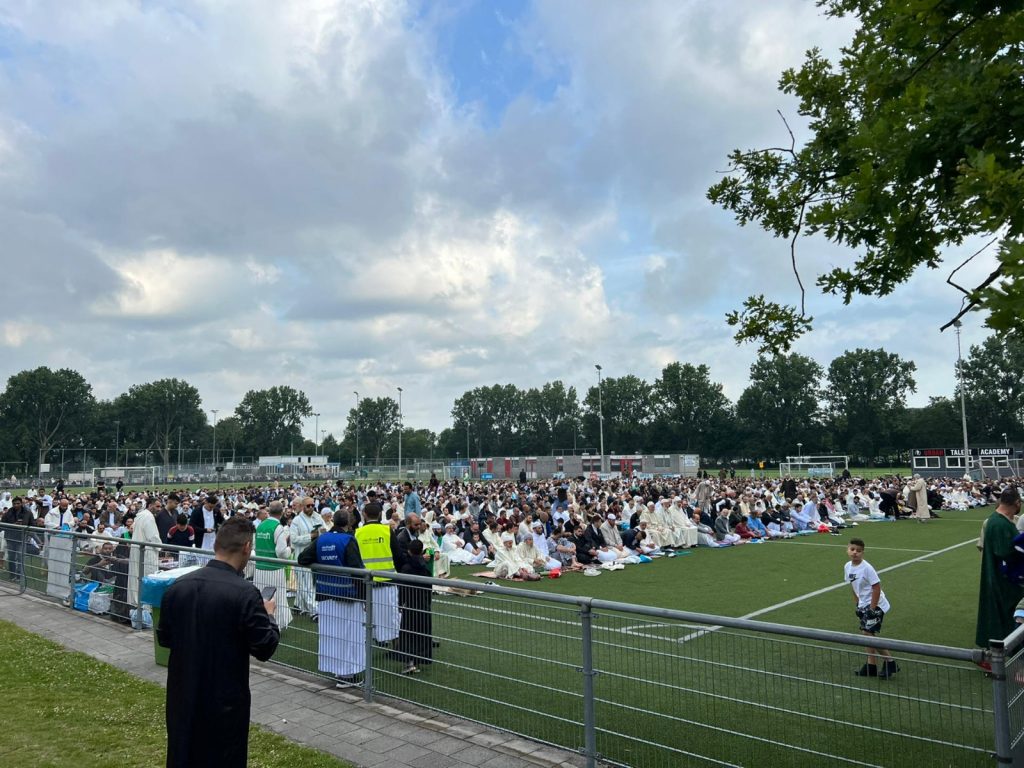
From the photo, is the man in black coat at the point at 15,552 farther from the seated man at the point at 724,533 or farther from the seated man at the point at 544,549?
the seated man at the point at 724,533

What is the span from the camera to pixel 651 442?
113 metres

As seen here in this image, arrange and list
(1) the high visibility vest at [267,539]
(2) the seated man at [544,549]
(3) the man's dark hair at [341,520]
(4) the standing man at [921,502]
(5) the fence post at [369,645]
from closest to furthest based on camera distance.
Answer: (5) the fence post at [369,645] < (3) the man's dark hair at [341,520] < (1) the high visibility vest at [267,539] < (2) the seated man at [544,549] < (4) the standing man at [921,502]

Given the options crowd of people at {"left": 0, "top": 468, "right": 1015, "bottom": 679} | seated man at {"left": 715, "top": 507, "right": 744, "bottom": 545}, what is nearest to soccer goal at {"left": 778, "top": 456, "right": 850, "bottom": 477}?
crowd of people at {"left": 0, "top": 468, "right": 1015, "bottom": 679}

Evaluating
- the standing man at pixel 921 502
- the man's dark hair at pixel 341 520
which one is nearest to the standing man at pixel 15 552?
the man's dark hair at pixel 341 520

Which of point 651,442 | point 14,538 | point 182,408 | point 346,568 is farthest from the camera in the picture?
point 182,408

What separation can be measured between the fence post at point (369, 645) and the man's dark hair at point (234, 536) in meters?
2.66

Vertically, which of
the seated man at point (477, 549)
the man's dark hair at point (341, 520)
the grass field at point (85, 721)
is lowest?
the seated man at point (477, 549)

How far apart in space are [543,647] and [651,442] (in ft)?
363

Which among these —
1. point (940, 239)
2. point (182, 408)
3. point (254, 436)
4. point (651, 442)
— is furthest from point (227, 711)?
point (254, 436)

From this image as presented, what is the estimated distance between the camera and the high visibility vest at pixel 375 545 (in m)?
7.38

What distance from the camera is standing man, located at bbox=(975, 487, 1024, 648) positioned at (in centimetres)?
665

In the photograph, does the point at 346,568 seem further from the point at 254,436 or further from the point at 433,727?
the point at 254,436

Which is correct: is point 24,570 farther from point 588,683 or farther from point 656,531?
point 656,531

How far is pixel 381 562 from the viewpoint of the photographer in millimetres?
7426
